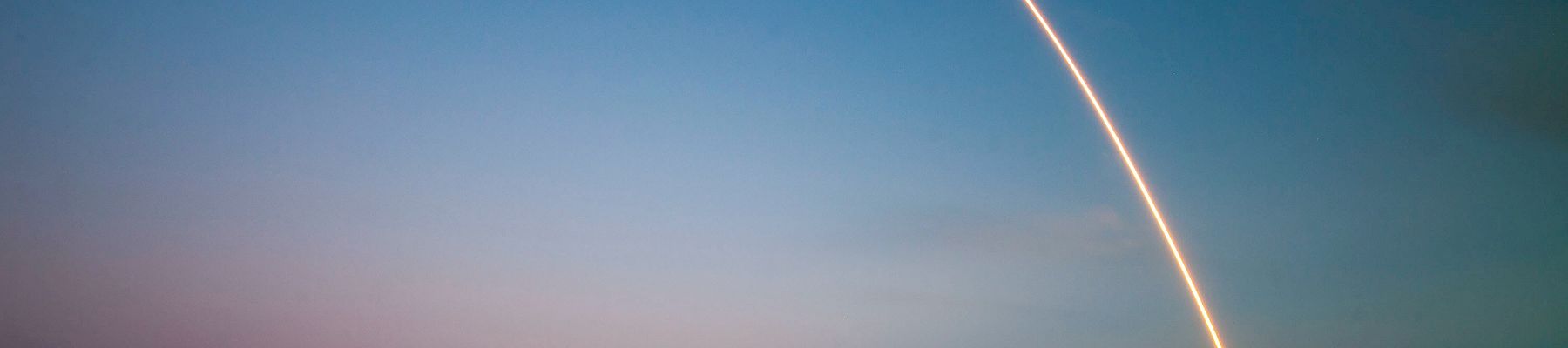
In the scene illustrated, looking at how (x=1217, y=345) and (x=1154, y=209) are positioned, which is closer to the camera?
(x=1154, y=209)

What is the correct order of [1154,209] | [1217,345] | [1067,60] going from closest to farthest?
1. [1067,60]
2. [1154,209]
3. [1217,345]

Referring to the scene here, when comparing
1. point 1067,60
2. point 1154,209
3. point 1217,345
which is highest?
point 1067,60

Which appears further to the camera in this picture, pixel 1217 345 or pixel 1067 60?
pixel 1217 345

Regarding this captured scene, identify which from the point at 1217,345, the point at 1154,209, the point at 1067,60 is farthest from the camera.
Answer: the point at 1217,345

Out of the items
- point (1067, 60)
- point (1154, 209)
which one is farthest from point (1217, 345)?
point (1067, 60)

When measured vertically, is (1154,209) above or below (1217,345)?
above

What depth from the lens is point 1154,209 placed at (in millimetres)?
18906

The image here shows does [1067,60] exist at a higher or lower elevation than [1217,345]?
higher

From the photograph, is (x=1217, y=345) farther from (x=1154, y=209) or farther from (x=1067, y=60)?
(x=1067, y=60)

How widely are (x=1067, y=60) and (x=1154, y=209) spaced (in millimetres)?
4925

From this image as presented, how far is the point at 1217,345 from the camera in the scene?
68.7 ft

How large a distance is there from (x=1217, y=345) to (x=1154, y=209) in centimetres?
491

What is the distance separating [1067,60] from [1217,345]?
981 centimetres
